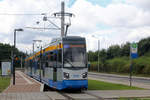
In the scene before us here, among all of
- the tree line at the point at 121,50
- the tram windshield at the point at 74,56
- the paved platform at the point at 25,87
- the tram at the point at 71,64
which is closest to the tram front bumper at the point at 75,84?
the tram at the point at 71,64

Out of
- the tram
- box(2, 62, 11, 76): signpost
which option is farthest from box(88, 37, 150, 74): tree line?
the tram

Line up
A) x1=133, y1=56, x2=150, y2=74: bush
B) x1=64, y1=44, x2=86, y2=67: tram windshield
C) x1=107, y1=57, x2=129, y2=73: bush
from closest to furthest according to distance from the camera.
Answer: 1. x1=64, y1=44, x2=86, y2=67: tram windshield
2. x1=133, y1=56, x2=150, y2=74: bush
3. x1=107, y1=57, x2=129, y2=73: bush

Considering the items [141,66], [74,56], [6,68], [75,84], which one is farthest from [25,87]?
[141,66]

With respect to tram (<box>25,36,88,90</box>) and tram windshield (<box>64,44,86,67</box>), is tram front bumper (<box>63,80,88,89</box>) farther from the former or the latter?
tram windshield (<box>64,44,86,67</box>)

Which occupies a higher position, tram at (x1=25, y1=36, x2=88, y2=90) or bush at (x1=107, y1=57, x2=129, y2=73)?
tram at (x1=25, y1=36, x2=88, y2=90)

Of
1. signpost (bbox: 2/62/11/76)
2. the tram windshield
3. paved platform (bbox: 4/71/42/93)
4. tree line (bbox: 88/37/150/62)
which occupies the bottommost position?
paved platform (bbox: 4/71/42/93)

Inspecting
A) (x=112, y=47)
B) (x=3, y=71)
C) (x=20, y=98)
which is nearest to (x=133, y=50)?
(x=20, y=98)

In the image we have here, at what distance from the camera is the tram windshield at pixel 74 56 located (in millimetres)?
17859

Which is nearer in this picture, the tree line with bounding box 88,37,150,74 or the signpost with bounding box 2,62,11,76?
the signpost with bounding box 2,62,11,76

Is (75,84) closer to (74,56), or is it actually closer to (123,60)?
(74,56)

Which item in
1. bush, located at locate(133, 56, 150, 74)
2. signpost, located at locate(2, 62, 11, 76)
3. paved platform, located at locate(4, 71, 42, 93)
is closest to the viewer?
paved platform, located at locate(4, 71, 42, 93)

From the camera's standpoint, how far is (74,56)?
18.0m

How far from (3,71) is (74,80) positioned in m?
26.6

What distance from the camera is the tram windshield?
1786cm
